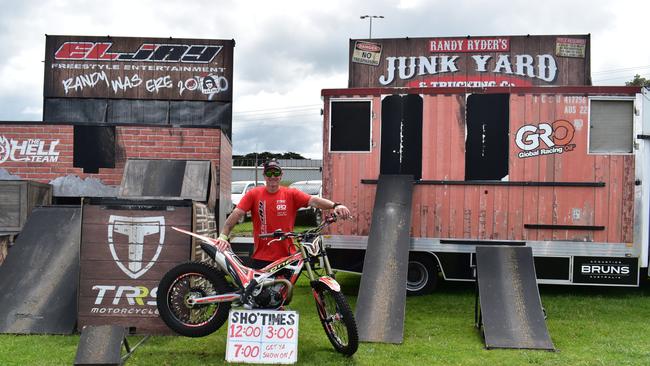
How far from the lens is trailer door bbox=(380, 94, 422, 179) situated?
8125 millimetres

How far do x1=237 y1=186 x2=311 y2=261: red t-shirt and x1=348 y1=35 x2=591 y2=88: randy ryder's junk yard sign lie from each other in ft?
44.2

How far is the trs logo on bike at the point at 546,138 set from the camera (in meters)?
7.83

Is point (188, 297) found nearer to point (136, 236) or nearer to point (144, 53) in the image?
point (136, 236)

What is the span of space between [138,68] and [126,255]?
10.1 m

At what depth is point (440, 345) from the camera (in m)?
5.75

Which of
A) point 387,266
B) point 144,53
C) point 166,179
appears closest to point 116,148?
point 166,179

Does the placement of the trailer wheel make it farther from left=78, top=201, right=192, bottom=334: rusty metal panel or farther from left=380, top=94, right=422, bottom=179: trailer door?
left=78, top=201, right=192, bottom=334: rusty metal panel

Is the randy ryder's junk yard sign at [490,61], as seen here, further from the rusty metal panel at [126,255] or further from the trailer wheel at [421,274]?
the rusty metal panel at [126,255]

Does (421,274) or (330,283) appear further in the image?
(421,274)

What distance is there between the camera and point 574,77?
18.0 meters

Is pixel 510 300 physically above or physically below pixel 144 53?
below

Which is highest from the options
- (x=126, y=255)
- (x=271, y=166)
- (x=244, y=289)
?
(x=271, y=166)

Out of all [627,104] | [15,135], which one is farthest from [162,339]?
[627,104]

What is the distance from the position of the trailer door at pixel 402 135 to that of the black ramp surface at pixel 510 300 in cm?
177
